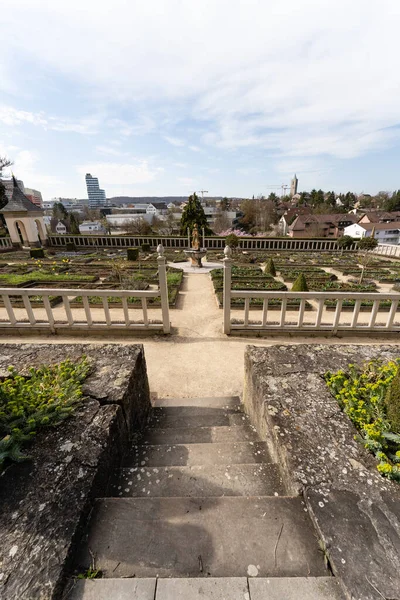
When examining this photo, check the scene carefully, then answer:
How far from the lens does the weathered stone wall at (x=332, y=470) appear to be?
1.15 metres

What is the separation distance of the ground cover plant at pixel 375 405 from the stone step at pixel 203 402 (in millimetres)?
1558

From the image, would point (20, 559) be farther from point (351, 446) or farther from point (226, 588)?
point (351, 446)

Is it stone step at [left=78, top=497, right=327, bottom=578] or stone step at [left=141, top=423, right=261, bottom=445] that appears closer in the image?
stone step at [left=78, top=497, right=327, bottom=578]

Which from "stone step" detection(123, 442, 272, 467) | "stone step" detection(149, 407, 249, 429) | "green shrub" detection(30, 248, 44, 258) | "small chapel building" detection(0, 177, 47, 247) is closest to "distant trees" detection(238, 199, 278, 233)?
"small chapel building" detection(0, 177, 47, 247)

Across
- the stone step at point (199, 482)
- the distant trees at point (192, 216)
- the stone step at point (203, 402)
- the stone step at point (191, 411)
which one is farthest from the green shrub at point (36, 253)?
the stone step at point (199, 482)

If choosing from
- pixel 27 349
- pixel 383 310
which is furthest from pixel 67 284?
pixel 383 310

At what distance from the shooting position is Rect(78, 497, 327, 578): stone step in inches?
45.8

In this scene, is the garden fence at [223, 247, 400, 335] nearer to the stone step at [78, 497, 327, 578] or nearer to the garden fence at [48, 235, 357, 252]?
the stone step at [78, 497, 327, 578]

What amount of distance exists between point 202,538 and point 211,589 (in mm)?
221

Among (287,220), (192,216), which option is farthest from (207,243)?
(287,220)

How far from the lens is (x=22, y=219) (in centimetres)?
1991

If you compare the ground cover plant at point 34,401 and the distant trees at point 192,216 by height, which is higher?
the distant trees at point 192,216

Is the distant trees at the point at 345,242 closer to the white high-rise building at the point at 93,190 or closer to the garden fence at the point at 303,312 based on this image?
the garden fence at the point at 303,312

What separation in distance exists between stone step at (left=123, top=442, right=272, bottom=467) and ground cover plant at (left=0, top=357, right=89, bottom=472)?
2.63 ft
